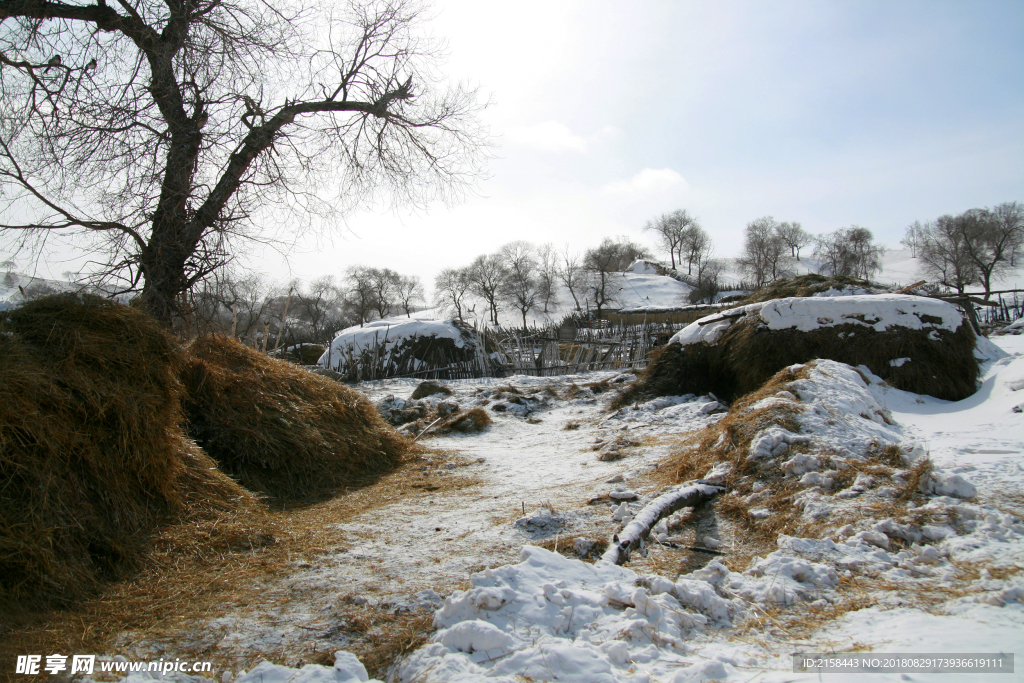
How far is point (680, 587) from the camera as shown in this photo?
207cm

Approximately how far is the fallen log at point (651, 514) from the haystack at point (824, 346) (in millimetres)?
3818

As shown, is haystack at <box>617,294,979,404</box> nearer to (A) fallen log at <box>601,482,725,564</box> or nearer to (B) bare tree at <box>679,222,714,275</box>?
(A) fallen log at <box>601,482,725,564</box>

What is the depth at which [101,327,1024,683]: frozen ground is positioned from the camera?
5.59ft

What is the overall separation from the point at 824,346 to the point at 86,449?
7493mm

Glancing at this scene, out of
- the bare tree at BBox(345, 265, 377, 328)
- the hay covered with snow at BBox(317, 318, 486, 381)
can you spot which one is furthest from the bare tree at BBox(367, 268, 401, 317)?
the hay covered with snow at BBox(317, 318, 486, 381)

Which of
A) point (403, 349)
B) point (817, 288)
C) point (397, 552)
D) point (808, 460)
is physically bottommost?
point (397, 552)

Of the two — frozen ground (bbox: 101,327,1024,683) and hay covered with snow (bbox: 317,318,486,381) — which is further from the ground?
hay covered with snow (bbox: 317,318,486,381)

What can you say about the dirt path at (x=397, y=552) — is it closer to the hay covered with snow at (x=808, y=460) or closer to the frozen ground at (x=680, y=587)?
the frozen ground at (x=680, y=587)

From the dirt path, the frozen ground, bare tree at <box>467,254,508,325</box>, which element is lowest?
the dirt path

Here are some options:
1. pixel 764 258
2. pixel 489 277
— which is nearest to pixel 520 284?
pixel 489 277

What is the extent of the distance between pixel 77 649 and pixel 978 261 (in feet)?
161

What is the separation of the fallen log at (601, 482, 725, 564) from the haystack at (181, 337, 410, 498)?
9.77ft

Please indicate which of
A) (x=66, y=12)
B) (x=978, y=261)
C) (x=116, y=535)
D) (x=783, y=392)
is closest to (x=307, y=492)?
(x=116, y=535)

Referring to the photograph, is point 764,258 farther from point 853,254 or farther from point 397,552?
point 397,552
